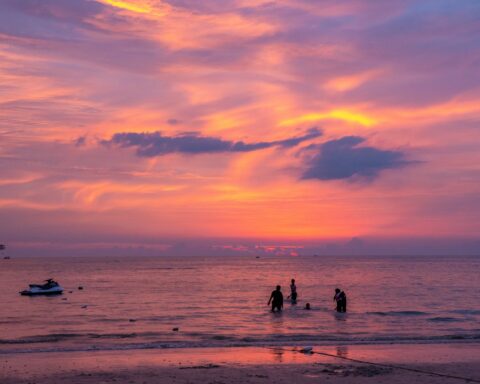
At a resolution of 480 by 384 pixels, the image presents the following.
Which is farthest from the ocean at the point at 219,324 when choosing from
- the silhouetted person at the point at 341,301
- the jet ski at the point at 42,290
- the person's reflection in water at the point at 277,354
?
the jet ski at the point at 42,290

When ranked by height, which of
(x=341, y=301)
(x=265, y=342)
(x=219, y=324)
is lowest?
(x=219, y=324)

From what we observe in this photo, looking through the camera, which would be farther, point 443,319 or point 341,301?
point 341,301

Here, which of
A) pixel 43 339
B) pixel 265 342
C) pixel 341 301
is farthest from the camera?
pixel 341 301

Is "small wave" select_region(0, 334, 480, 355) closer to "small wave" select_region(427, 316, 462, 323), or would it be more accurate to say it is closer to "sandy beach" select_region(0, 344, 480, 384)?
"sandy beach" select_region(0, 344, 480, 384)

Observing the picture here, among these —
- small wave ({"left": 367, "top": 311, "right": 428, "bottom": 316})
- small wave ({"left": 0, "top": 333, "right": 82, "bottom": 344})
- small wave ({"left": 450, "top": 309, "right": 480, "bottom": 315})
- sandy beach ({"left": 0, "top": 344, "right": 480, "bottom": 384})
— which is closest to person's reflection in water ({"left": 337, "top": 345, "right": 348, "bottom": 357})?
sandy beach ({"left": 0, "top": 344, "right": 480, "bottom": 384})

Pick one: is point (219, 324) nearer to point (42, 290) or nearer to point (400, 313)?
point (400, 313)

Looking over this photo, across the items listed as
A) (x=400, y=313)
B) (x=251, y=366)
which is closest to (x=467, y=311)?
(x=400, y=313)

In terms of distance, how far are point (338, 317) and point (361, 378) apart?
2671 cm

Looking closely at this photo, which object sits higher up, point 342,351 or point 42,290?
point 342,351

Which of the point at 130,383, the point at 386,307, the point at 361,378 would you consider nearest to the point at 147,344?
the point at 130,383

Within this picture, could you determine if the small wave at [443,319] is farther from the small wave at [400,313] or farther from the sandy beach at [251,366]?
the sandy beach at [251,366]

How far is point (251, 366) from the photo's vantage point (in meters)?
23.0

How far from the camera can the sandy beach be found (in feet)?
67.4

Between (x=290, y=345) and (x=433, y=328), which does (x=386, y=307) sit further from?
(x=290, y=345)
